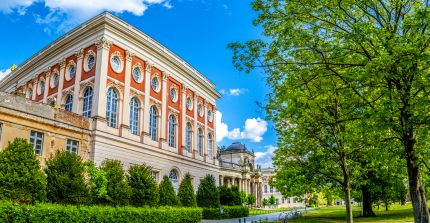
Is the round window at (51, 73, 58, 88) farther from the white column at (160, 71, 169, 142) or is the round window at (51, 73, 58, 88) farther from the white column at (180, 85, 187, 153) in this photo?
the white column at (180, 85, 187, 153)

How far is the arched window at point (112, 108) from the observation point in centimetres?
3006

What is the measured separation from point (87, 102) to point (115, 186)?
37.7 ft

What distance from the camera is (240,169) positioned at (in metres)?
65.8

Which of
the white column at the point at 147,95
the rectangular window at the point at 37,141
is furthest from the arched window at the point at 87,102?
the rectangular window at the point at 37,141

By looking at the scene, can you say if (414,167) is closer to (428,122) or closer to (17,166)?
(428,122)

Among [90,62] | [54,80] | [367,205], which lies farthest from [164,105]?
[367,205]

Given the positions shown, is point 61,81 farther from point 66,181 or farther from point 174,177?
point 66,181

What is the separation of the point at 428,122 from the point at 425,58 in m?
2.22

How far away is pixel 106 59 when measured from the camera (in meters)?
30.0

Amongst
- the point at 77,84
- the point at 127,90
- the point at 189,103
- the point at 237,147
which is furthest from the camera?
the point at 237,147

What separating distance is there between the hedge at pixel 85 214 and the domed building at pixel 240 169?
36.8m

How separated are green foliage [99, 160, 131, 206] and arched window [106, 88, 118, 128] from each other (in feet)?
27.9

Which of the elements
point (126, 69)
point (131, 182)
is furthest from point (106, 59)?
point (131, 182)

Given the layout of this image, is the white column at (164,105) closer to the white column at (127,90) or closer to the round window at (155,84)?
the round window at (155,84)
